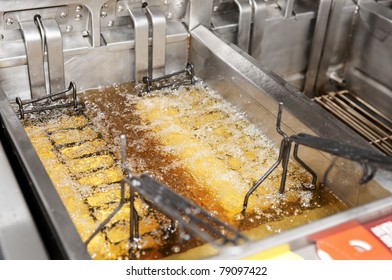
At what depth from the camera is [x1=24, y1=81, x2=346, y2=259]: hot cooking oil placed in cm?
165

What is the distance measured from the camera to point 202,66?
2283 mm

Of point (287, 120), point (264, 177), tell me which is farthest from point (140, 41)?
point (264, 177)

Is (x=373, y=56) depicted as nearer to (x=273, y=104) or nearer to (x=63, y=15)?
(x=273, y=104)

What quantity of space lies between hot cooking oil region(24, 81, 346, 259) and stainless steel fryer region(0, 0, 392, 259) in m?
0.08

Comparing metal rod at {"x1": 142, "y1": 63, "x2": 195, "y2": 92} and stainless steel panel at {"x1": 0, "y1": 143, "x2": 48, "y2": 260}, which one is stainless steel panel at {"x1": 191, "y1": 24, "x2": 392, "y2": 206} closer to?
metal rod at {"x1": 142, "y1": 63, "x2": 195, "y2": 92}

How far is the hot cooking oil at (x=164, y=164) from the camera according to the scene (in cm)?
165

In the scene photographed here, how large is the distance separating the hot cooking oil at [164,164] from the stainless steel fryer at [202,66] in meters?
0.08

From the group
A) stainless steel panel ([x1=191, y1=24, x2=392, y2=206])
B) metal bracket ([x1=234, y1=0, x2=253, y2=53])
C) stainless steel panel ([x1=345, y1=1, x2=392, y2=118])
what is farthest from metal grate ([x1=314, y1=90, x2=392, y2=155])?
stainless steel panel ([x1=191, y1=24, x2=392, y2=206])

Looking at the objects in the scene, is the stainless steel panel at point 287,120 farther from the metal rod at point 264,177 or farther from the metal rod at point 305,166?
the metal rod at point 264,177

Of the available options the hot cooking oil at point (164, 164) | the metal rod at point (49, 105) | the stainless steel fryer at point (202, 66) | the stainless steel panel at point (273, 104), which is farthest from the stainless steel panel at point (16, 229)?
the stainless steel panel at point (273, 104)

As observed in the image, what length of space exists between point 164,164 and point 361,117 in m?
1.10
